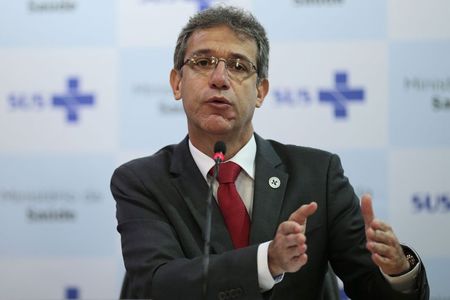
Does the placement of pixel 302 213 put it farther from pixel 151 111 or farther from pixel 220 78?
pixel 151 111

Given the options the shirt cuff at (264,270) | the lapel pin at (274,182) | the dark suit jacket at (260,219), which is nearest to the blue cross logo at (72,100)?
the dark suit jacket at (260,219)

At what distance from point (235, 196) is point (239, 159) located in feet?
0.64

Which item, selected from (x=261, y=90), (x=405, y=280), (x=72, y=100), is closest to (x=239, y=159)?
(x=261, y=90)

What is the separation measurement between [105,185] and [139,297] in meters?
1.69

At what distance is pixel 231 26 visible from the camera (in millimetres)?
2426

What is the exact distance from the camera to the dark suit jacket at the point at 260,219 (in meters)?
2.09

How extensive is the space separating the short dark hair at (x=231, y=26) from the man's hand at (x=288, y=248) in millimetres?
875

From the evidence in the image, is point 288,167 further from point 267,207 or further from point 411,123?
point 411,123

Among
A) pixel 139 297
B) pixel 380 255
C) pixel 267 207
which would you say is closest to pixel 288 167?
pixel 267 207

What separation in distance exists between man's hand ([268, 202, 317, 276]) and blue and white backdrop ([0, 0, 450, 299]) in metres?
1.83

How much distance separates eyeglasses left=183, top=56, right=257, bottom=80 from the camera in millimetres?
2377

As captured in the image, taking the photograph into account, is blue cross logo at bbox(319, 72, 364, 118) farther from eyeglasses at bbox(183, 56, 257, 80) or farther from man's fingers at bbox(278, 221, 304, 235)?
man's fingers at bbox(278, 221, 304, 235)

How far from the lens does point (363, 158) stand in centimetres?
358

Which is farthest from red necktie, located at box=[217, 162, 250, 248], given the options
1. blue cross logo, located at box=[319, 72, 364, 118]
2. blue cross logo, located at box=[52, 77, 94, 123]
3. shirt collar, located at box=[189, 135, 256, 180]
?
blue cross logo, located at box=[52, 77, 94, 123]
